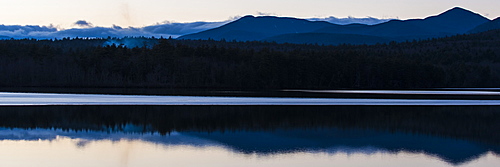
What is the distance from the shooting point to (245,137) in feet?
72.1

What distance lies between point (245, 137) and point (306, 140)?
220 centimetres

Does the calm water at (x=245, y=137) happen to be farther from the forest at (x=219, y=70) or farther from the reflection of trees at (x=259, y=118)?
the forest at (x=219, y=70)

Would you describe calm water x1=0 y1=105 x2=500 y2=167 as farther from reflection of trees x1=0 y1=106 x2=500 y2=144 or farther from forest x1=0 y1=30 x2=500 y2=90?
forest x1=0 y1=30 x2=500 y2=90

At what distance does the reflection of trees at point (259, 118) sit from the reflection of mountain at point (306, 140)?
1.44 meters

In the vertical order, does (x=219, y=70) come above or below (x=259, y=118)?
below

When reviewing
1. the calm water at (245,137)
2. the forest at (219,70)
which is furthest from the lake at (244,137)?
the forest at (219,70)

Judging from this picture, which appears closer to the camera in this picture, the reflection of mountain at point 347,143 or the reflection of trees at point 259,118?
the reflection of mountain at point 347,143

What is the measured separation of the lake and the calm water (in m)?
0.03

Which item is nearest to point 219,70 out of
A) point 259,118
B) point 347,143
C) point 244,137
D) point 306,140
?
point 259,118

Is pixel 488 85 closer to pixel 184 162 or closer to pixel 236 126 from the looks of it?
pixel 236 126

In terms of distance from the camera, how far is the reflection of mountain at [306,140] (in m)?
19.0

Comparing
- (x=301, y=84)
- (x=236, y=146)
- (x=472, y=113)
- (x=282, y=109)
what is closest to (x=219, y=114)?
(x=282, y=109)

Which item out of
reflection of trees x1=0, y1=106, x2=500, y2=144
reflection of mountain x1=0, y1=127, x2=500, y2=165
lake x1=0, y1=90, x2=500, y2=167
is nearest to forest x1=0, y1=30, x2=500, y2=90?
reflection of trees x1=0, y1=106, x2=500, y2=144

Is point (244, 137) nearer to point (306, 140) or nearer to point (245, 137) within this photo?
point (245, 137)
